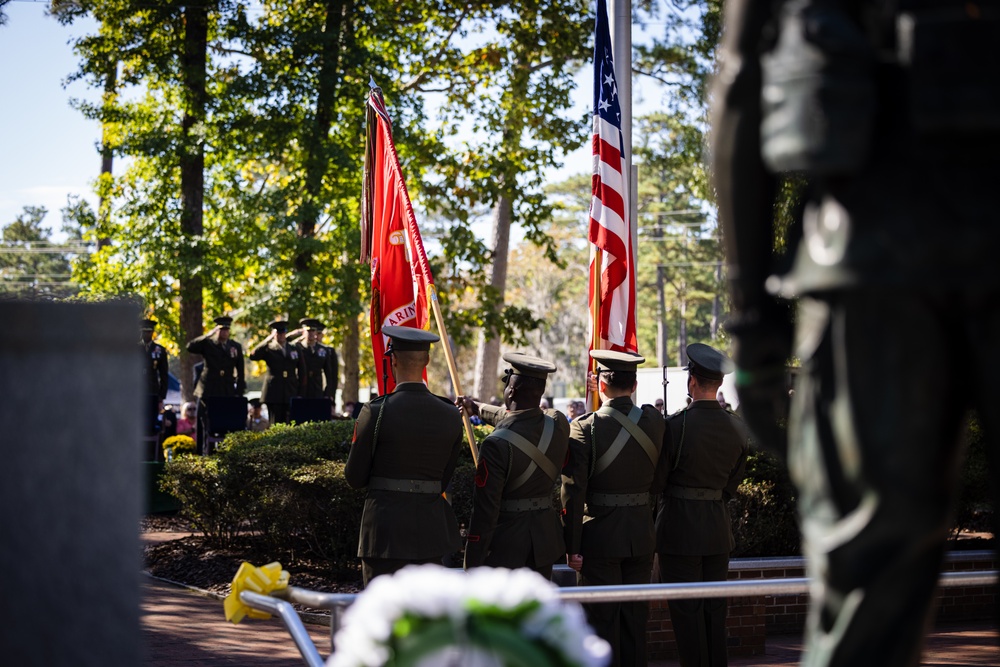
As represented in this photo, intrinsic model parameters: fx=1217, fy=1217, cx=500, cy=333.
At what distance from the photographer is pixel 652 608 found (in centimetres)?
809

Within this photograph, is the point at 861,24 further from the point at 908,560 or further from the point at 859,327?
the point at 908,560

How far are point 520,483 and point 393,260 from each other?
7.19 feet

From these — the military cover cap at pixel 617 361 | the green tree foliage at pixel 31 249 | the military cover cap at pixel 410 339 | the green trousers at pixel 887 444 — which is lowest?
the green trousers at pixel 887 444

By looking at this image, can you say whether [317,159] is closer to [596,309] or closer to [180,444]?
[180,444]

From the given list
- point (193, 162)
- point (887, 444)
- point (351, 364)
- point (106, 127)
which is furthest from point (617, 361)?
point (106, 127)

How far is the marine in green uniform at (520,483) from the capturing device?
6609mm

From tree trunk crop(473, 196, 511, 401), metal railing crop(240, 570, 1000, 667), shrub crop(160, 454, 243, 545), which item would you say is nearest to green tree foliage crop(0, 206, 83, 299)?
tree trunk crop(473, 196, 511, 401)

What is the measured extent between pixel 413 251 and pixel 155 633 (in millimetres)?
3150

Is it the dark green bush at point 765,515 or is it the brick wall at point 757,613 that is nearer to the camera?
the brick wall at point 757,613

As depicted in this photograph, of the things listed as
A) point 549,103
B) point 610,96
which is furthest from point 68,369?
point 549,103

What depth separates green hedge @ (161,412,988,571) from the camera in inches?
367

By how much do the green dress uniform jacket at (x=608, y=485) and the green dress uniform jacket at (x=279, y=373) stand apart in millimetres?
11232

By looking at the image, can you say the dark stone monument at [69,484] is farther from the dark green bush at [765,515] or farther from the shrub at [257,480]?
the shrub at [257,480]

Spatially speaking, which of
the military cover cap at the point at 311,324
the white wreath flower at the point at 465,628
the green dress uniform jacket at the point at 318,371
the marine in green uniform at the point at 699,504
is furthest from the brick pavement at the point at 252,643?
the military cover cap at the point at 311,324
